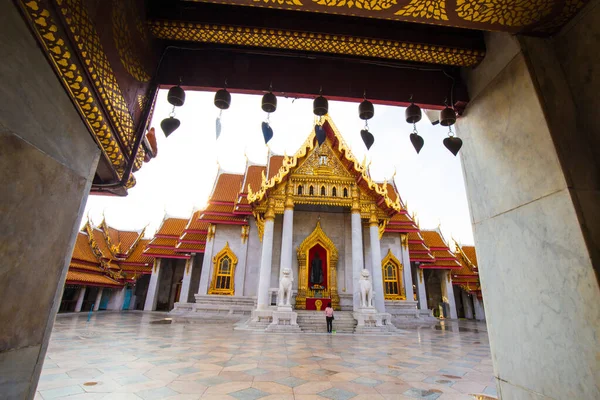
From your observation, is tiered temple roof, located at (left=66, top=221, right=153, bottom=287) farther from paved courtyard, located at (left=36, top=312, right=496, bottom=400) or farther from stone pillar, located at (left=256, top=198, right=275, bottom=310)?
paved courtyard, located at (left=36, top=312, right=496, bottom=400)

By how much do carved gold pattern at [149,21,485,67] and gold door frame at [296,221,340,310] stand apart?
10731mm

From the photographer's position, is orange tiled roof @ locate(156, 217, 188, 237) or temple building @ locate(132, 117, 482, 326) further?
orange tiled roof @ locate(156, 217, 188, 237)

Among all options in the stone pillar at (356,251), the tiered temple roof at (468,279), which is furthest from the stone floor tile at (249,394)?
the tiered temple roof at (468,279)

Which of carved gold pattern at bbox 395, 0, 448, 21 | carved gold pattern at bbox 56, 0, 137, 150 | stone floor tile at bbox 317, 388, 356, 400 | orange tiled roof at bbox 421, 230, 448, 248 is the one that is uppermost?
orange tiled roof at bbox 421, 230, 448, 248

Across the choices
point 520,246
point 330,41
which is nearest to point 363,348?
point 520,246

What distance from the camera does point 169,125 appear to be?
264cm

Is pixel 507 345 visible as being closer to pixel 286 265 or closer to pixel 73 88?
pixel 73 88

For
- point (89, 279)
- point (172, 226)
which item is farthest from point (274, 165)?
point (89, 279)

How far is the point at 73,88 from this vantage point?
159 centimetres

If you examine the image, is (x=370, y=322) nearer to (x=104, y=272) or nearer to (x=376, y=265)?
(x=376, y=265)

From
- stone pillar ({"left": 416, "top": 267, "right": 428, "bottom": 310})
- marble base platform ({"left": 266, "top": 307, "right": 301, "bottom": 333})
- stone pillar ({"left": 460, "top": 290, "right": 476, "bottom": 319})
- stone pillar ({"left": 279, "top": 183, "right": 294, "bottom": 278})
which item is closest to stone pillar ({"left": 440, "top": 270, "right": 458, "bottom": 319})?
stone pillar ({"left": 416, "top": 267, "right": 428, "bottom": 310})

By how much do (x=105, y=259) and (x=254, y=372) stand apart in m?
18.5

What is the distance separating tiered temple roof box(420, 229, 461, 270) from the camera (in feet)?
58.2

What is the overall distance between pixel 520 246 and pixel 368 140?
1550mm
